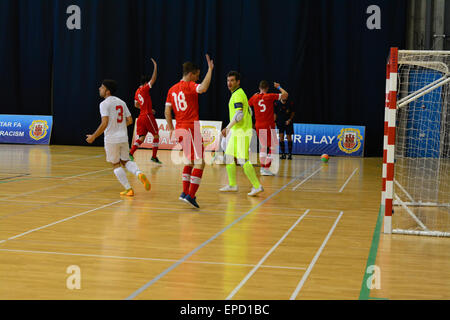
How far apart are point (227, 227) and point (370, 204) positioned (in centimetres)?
311

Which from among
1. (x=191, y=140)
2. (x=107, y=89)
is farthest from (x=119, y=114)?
(x=191, y=140)

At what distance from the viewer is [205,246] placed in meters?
6.19

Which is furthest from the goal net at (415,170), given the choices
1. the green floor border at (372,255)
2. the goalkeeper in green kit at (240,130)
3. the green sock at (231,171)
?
the green sock at (231,171)

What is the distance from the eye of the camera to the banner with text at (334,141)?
18547 mm

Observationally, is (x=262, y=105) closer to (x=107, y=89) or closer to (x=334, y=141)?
(x=107, y=89)

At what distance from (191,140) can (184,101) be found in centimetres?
58

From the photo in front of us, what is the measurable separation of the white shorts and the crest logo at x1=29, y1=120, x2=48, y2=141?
1193cm

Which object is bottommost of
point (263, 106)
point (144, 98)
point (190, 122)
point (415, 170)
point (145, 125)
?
point (415, 170)

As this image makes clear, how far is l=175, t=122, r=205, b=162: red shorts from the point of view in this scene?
822 centimetres

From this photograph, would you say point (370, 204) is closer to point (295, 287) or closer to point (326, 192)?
point (326, 192)

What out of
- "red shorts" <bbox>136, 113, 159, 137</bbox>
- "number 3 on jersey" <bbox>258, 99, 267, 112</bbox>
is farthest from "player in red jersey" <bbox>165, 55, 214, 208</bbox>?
"red shorts" <bbox>136, 113, 159, 137</bbox>

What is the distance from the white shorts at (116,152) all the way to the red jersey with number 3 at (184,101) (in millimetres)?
1365

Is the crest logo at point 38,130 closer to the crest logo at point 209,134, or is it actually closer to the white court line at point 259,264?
the crest logo at point 209,134
